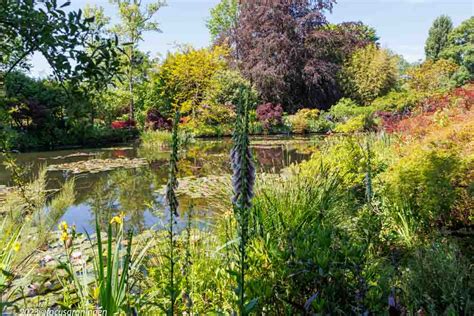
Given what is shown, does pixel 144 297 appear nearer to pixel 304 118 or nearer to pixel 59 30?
pixel 59 30

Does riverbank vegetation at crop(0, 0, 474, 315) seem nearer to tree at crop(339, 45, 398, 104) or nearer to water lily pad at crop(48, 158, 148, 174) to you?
water lily pad at crop(48, 158, 148, 174)

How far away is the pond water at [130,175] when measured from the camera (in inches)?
205

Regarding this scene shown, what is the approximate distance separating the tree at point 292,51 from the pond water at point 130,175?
850 cm

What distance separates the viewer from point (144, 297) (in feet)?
7.00

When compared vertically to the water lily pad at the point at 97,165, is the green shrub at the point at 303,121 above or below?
above

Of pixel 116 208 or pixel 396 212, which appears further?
pixel 116 208

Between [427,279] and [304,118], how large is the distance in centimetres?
1759

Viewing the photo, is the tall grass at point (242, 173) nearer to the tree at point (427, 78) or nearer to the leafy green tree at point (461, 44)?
the tree at point (427, 78)

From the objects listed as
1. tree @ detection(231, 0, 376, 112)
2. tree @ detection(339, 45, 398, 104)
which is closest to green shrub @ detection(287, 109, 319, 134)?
tree @ detection(231, 0, 376, 112)

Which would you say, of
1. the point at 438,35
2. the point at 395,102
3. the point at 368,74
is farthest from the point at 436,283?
the point at 438,35

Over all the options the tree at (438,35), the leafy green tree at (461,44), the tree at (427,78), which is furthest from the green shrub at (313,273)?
the tree at (438,35)

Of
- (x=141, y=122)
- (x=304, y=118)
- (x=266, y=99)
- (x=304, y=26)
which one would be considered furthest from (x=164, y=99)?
(x=304, y=26)

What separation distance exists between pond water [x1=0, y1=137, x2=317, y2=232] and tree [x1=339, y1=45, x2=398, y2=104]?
10.2 m

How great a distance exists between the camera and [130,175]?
8492 mm
